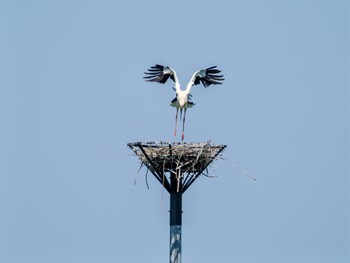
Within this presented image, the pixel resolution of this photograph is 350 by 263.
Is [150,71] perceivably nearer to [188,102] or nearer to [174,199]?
[188,102]

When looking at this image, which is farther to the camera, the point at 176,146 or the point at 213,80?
the point at 213,80

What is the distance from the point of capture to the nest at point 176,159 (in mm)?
59188

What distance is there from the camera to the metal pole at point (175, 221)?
194 feet

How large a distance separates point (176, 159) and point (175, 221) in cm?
283

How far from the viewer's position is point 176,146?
59.2 m

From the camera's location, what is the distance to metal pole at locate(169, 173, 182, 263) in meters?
59.1

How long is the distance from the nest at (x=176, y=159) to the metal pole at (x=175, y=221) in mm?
53

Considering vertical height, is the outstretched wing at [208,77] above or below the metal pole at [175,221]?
above

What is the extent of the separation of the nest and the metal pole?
0.17 ft

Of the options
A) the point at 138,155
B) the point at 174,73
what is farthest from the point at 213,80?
the point at 138,155

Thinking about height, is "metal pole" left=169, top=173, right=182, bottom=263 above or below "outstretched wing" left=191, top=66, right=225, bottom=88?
below

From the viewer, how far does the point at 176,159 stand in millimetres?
59406

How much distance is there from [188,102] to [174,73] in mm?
1923

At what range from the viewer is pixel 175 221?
2346 inches
